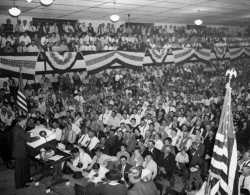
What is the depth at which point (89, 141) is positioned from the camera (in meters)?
9.37

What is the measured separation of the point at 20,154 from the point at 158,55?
33.2 feet

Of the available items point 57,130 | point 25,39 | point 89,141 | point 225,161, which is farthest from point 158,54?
point 225,161

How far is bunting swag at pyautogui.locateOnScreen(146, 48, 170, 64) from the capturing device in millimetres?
15669

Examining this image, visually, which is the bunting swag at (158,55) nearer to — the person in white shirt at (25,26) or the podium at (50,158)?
the person in white shirt at (25,26)

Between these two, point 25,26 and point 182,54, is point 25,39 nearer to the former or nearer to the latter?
point 25,26

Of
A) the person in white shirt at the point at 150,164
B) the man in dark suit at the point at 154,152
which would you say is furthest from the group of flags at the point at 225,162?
the man in dark suit at the point at 154,152

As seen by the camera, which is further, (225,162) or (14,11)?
(14,11)

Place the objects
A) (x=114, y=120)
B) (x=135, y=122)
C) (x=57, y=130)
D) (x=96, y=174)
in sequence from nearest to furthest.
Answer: (x=96, y=174)
(x=57, y=130)
(x=135, y=122)
(x=114, y=120)

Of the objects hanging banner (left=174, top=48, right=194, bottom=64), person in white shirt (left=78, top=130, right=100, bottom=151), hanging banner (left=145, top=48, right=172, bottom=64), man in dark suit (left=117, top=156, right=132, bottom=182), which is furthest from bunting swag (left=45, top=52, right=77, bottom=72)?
man in dark suit (left=117, top=156, right=132, bottom=182)

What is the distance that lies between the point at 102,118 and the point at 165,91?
4.74m

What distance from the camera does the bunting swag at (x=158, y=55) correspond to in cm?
1567

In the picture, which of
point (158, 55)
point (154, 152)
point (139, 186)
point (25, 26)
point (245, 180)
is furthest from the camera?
point (158, 55)

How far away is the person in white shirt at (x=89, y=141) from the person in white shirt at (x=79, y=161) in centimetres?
113

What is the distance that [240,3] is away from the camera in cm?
1270
